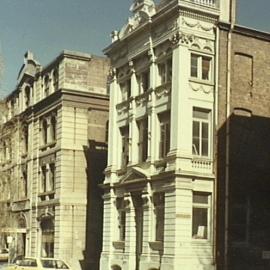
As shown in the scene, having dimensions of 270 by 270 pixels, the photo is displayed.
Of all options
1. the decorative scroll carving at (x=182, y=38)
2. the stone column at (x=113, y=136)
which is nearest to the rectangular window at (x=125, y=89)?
the stone column at (x=113, y=136)

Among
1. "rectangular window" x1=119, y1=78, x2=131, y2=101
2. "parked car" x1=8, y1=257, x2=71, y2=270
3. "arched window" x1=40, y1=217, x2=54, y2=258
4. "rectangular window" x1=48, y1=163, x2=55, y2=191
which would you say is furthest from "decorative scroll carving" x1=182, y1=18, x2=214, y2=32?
"arched window" x1=40, y1=217, x2=54, y2=258

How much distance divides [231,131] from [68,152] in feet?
51.6

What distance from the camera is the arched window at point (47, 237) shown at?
48.3 m

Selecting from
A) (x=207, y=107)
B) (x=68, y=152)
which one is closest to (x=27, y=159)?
(x=68, y=152)

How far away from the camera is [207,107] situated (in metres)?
34.6

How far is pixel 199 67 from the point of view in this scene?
34812 mm

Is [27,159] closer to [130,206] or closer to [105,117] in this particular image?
[105,117]

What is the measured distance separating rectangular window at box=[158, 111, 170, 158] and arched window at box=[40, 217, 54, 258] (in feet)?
51.4

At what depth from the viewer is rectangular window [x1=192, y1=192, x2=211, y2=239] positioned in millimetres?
33950

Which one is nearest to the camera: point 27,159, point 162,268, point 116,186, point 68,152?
point 162,268

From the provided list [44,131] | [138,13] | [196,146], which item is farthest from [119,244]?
[44,131]

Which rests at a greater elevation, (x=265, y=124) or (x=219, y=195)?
(x=265, y=124)

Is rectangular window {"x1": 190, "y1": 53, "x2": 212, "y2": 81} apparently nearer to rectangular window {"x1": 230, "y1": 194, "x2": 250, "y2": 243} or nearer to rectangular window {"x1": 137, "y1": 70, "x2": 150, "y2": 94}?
rectangular window {"x1": 137, "y1": 70, "x2": 150, "y2": 94}

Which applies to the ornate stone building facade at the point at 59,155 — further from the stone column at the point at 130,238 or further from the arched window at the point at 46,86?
the stone column at the point at 130,238
